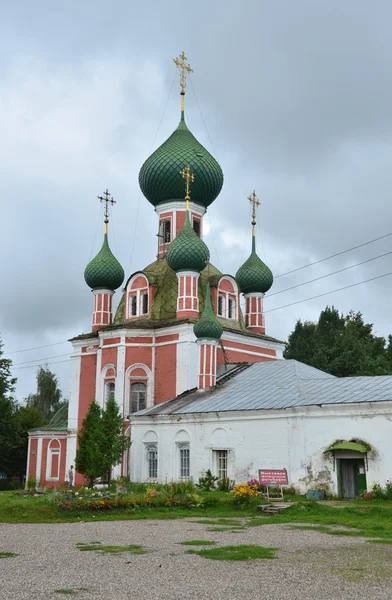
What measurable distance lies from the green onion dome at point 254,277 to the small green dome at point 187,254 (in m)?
3.63

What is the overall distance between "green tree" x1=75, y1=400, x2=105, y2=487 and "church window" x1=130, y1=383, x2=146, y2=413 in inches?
162

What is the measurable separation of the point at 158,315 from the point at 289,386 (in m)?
7.45

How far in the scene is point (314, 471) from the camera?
17.9 metres

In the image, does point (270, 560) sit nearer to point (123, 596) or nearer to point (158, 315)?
point (123, 596)

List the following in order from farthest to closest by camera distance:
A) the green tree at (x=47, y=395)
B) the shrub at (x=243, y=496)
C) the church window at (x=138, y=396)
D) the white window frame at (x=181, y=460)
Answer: the green tree at (x=47, y=395)
the church window at (x=138, y=396)
the white window frame at (x=181, y=460)
the shrub at (x=243, y=496)

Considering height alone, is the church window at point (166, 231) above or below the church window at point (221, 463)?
above

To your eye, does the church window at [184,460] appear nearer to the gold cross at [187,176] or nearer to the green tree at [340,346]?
the gold cross at [187,176]

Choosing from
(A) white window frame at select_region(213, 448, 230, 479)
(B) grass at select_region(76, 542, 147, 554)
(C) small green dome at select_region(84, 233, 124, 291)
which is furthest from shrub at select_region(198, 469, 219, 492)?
(C) small green dome at select_region(84, 233, 124, 291)

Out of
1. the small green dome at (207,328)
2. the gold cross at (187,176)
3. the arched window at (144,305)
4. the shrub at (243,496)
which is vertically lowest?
the shrub at (243,496)

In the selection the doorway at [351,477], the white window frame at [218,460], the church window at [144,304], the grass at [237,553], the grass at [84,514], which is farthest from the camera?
the church window at [144,304]

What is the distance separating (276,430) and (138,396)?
7825 mm

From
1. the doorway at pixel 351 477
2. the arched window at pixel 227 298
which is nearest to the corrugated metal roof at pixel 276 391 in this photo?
the doorway at pixel 351 477

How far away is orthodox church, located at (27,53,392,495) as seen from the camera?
59.3 ft

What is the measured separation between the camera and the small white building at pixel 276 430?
17391mm
